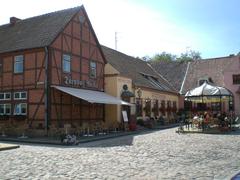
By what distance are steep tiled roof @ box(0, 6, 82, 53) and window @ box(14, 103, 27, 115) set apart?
3.56 meters

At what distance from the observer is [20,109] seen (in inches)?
839

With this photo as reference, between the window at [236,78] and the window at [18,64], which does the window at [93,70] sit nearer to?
the window at [18,64]

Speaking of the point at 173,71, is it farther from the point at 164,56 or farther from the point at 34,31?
the point at 164,56

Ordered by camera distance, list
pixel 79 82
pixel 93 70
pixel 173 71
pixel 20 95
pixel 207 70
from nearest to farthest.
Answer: pixel 20 95
pixel 79 82
pixel 93 70
pixel 207 70
pixel 173 71

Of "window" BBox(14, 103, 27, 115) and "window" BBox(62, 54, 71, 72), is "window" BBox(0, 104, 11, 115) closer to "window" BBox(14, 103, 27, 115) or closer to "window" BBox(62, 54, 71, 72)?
"window" BBox(14, 103, 27, 115)

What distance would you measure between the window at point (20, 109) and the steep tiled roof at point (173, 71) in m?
22.8

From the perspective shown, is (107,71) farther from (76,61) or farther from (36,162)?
(36,162)

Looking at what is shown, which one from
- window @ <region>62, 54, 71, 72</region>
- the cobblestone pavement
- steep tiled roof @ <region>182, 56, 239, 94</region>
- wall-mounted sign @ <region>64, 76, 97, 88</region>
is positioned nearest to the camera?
the cobblestone pavement

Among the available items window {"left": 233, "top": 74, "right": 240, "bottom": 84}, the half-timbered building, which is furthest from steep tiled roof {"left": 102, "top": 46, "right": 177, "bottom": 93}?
window {"left": 233, "top": 74, "right": 240, "bottom": 84}

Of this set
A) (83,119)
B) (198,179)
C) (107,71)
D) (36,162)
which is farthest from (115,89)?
(198,179)

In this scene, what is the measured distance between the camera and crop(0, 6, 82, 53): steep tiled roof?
21500 millimetres

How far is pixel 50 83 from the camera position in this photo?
20281 millimetres

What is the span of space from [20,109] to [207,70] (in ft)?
86.2

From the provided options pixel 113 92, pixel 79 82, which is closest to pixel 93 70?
pixel 113 92
